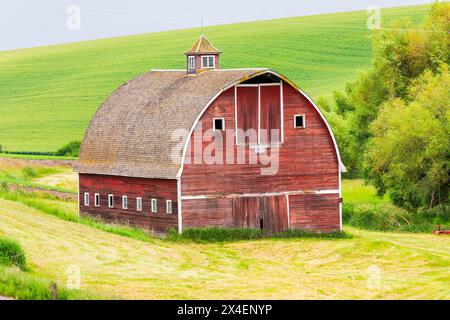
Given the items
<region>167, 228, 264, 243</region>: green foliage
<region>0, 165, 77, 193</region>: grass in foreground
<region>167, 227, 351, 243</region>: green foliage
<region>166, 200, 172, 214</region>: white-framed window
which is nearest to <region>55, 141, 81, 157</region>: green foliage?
<region>0, 165, 77, 193</region>: grass in foreground

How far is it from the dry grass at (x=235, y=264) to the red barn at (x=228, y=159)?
6.01 ft

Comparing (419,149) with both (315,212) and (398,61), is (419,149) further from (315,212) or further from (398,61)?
(398,61)

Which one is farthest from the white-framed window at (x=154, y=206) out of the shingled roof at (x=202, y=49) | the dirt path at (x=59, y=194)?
the dirt path at (x=59, y=194)

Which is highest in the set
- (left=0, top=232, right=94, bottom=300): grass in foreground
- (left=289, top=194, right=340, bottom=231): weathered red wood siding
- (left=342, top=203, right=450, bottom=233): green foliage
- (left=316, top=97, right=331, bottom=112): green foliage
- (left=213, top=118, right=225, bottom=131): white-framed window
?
(left=316, top=97, right=331, bottom=112): green foliage

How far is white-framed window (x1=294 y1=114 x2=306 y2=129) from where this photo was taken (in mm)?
43781

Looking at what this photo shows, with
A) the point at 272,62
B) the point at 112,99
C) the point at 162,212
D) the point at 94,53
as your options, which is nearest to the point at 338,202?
the point at 162,212

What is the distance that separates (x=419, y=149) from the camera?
49.7 m

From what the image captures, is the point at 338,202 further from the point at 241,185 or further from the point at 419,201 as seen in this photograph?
the point at 419,201

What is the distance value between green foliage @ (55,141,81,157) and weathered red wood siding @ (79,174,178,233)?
27115 mm

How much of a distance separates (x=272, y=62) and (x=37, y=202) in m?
53.8

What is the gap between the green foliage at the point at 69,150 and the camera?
7569 cm

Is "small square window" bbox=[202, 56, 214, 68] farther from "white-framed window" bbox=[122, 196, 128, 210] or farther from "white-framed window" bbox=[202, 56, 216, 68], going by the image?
"white-framed window" bbox=[122, 196, 128, 210]
